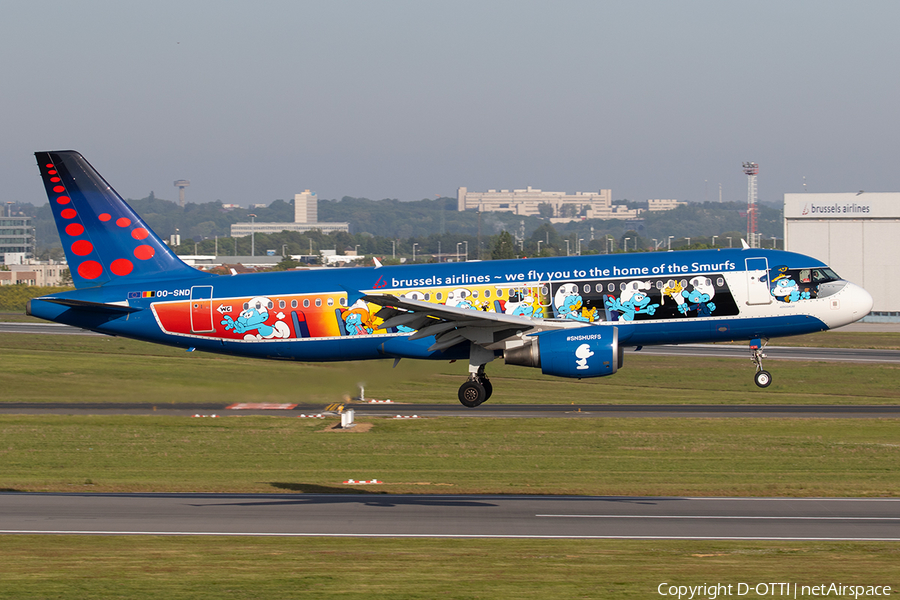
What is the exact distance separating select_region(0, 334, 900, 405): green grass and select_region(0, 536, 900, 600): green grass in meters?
24.1

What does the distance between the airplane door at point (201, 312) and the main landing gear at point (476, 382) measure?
Answer: 423 inches

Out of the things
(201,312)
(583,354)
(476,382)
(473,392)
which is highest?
(201,312)

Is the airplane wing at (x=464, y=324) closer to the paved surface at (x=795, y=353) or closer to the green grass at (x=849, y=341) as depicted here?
the paved surface at (x=795, y=353)

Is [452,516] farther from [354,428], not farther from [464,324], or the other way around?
[354,428]

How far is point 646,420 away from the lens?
61469 millimetres

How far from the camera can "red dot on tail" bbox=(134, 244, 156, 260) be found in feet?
133

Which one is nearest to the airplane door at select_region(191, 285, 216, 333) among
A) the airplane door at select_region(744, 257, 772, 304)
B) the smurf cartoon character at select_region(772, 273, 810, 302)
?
the airplane door at select_region(744, 257, 772, 304)

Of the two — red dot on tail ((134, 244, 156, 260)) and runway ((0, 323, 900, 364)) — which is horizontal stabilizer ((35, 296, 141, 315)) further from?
runway ((0, 323, 900, 364))

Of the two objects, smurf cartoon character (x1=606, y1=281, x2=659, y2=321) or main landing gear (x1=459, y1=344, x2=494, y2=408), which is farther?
smurf cartoon character (x1=606, y1=281, x2=659, y2=321)

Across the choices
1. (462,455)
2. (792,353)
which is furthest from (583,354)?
(792,353)

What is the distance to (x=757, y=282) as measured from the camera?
36156 millimetres

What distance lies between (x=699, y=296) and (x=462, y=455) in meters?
19.4

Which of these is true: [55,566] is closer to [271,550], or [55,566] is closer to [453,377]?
[271,550]

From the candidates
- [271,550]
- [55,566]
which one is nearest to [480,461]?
[271,550]
